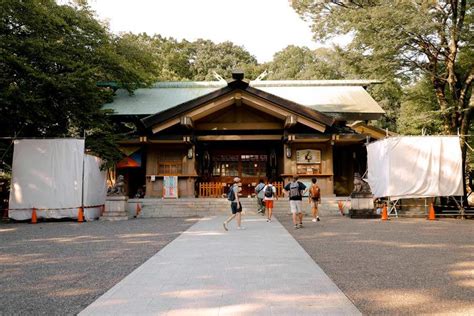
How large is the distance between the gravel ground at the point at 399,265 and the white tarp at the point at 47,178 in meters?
8.65

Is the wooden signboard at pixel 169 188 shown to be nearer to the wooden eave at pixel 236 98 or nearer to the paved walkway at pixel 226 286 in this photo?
the wooden eave at pixel 236 98

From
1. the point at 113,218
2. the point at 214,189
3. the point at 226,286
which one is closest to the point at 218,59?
the point at 214,189

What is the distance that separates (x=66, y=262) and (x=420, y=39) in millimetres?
15878

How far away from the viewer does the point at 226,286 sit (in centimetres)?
500

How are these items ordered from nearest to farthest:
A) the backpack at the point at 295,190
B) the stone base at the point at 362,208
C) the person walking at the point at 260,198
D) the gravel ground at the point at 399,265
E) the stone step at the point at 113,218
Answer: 1. the gravel ground at the point at 399,265
2. the backpack at the point at 295,190
3. the stone base at the point at 362,208
4. the stone step at the point at 113,218
5. the person walking at the point at 260,198

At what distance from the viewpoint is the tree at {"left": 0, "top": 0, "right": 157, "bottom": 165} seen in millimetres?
12969

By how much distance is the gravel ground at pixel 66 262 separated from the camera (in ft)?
14.9

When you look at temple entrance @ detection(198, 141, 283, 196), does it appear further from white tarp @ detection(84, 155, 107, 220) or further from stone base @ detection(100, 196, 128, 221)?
stone base @ detection(100, 196, 128, 221)

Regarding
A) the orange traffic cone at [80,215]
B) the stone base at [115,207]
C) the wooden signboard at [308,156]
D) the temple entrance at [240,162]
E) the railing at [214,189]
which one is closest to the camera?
the orange traffic cone at [80,215]

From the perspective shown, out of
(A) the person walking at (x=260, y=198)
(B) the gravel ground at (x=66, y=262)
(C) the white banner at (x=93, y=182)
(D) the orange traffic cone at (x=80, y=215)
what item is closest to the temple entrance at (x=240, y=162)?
(A) the person walking at (x=260, y=198)

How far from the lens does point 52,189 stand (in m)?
14.5

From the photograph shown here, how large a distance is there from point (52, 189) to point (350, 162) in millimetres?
15367

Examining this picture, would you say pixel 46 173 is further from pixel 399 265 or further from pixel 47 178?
pixel 399 265

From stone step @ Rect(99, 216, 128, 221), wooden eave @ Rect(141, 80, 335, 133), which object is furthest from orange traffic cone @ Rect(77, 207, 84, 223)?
wooden eave @ Rect(141, 80, 335, 133)
